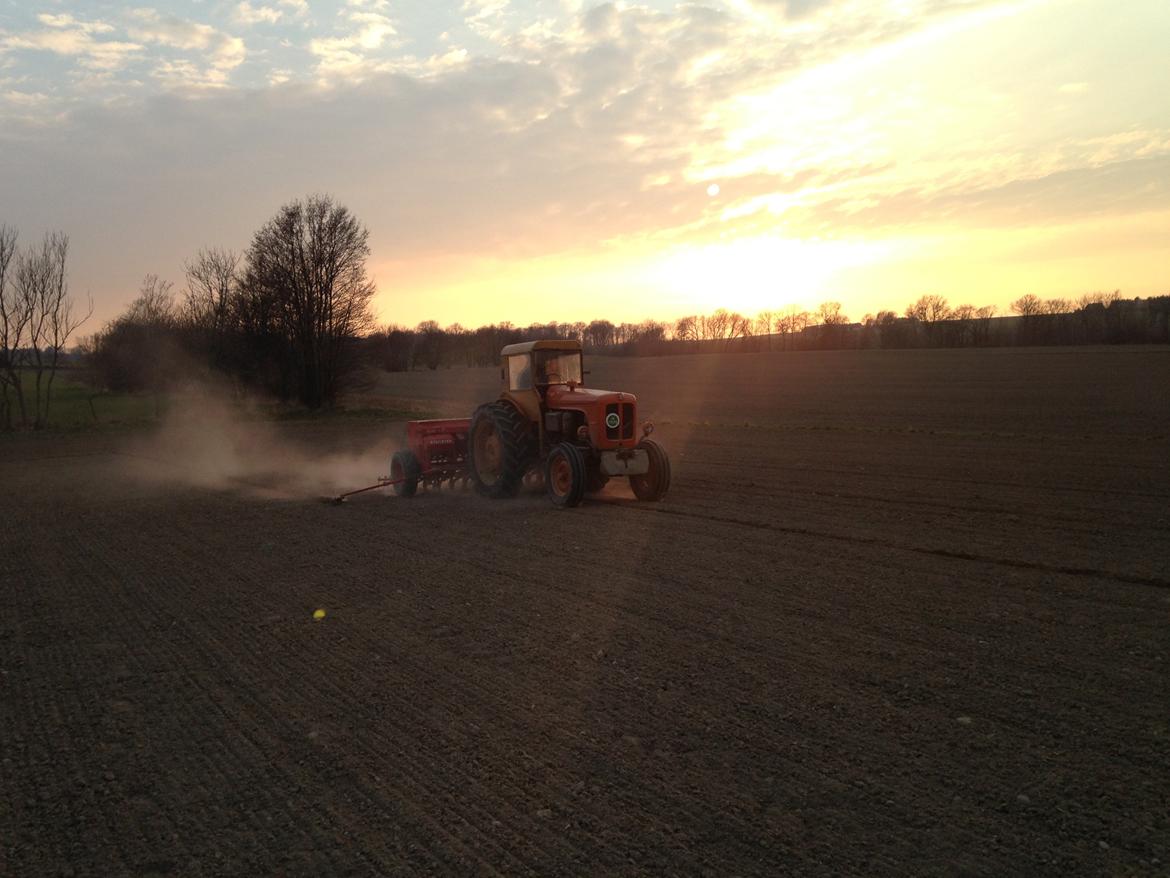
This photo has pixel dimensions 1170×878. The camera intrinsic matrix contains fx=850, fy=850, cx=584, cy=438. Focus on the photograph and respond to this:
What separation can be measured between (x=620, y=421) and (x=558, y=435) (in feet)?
3.58

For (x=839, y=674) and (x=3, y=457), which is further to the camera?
(x=3, y=457)

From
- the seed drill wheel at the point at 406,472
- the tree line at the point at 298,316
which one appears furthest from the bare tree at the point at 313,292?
the seed drill wheel at the point at 406,472

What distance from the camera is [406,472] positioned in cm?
1441

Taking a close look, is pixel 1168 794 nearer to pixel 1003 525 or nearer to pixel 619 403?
pixel 1003 525

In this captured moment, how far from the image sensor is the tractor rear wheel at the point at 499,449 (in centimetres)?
1274

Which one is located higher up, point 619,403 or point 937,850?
point 619,403

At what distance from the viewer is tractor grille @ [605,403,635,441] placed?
39.3ft

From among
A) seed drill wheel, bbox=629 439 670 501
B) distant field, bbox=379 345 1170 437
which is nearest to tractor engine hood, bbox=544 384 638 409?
seed drill wheel, bbox=629 439 670 501

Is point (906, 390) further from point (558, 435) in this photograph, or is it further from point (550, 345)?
point (558, 435)

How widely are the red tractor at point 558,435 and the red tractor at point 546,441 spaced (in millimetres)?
14

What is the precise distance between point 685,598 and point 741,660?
1.58 meters

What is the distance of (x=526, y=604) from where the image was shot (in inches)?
294

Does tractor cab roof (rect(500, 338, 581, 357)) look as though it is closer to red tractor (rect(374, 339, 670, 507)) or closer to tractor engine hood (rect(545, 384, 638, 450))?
red tractor (rect(374, 339, 670, 507))

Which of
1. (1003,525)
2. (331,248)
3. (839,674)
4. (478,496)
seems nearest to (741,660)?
(839,674)
